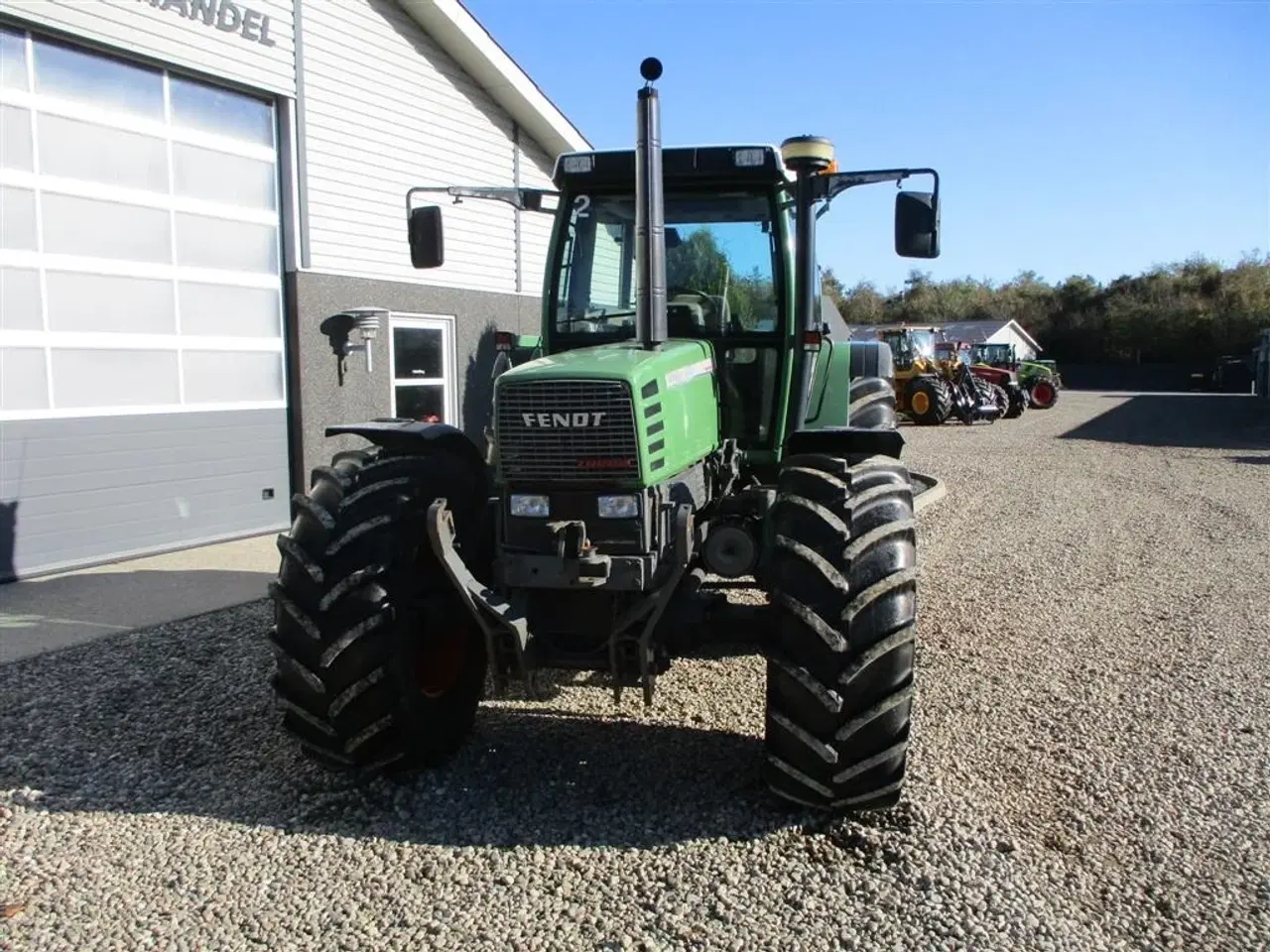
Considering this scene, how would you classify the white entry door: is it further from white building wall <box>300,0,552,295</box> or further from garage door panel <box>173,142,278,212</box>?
garage door panel <box>173,142,278,212</box>

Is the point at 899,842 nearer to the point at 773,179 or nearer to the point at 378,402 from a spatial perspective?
the point at 773,179

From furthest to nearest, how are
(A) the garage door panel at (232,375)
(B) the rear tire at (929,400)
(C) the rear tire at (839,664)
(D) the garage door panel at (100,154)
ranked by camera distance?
(B) the rear tire at (929,400) → (A) the garage door panel at (232,375) → (D) the garage door panel at (100,154) → (C) the rear tire at (839,664)

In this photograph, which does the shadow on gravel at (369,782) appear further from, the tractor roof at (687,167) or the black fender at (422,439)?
the tractor roof at (687,167)

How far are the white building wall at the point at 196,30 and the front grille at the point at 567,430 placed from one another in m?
5.79

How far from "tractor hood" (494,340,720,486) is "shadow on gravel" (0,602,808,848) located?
1195 millimetres

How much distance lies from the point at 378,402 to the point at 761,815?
7.70 m

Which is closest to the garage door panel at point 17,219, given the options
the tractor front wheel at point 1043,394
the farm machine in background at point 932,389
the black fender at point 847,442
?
the black fender at point 847,442

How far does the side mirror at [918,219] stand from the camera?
449 cm

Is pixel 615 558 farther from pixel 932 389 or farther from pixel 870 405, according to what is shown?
pixel 932 389

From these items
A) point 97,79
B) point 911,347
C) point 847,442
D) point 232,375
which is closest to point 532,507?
point 847,442

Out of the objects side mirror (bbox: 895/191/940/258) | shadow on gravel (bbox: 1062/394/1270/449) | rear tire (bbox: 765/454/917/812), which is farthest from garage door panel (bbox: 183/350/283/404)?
shadow on gravel (bbox: 1062/394/1270/449)

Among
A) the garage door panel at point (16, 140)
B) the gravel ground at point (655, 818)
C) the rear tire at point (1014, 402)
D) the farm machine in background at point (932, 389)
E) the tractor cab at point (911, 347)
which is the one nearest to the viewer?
the gravel ground at point (655, 818)

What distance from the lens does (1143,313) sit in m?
58.2

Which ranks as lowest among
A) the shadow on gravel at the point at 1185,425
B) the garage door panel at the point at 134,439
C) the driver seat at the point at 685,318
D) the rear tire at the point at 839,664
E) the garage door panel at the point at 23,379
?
the shadow on gravel at the point at 1185,425
